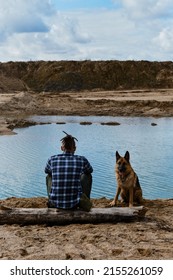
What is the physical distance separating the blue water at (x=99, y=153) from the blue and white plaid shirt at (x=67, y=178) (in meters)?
4.66

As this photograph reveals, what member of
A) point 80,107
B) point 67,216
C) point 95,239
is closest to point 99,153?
point 67,216

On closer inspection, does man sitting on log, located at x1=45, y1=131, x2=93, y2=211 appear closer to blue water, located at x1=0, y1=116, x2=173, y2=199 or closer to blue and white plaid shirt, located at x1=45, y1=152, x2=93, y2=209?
blue and white plaid shirt, located at x1=45, y1=152, x2=93, y2=209

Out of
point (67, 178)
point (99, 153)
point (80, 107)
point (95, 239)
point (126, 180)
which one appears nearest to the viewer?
point (95, 239)

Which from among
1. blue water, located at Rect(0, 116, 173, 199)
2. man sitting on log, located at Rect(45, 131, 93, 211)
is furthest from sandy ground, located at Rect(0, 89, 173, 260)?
blue water, located at Rect(0, 116, 173, 199)

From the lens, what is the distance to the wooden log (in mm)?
6820

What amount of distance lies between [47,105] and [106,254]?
3375cm

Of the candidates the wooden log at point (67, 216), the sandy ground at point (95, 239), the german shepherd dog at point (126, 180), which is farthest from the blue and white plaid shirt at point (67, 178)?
the german shepherd dog at point (126, 180)

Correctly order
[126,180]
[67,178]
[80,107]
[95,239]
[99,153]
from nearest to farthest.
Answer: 1. [95,239]
2. [67,178]
3. [126,180]
4. [99,153]
5. [80,107]

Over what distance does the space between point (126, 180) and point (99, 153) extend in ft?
34.7

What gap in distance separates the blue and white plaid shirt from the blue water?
4656 mm

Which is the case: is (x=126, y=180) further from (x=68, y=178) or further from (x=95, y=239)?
(x=95, y=239)

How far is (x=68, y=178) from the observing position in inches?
264

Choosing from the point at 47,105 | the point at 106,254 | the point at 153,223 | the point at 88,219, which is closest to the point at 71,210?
the point at 88,219

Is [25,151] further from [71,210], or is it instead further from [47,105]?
[47,105]
